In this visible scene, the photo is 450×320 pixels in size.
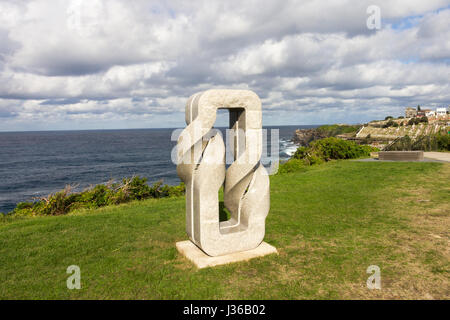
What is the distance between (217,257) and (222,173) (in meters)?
1.64

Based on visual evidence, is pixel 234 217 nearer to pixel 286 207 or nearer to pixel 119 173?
pixel 286 207

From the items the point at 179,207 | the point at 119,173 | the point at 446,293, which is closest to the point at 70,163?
the point at 119,173

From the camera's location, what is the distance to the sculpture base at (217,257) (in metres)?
5.78

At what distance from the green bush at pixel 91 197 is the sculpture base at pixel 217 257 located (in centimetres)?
719

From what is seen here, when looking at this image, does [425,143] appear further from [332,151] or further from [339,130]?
[339,130]

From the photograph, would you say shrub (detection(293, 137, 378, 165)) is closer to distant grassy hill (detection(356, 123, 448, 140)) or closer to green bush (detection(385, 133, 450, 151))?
green bush (detection(385, 133, 450, 151))

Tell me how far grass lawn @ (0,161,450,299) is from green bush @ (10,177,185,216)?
5.69 ft

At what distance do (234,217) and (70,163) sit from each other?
53.6 m

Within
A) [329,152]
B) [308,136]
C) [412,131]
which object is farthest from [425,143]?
[308,136]

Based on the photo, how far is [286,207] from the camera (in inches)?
400

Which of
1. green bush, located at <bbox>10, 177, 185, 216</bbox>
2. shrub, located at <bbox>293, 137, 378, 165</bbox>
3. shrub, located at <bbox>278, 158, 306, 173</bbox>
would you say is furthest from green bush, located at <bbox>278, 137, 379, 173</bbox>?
green bush, located at <bbox>10, 177, 185, 216</bbox>

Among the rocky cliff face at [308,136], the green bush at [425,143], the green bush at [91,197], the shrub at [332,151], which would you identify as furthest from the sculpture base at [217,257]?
the rocky cliff face at [308,136]

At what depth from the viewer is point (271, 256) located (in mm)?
6117
